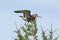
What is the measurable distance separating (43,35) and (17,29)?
1122mm

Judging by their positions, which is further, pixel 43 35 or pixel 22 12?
pixel 22 12

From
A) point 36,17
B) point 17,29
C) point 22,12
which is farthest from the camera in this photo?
point 22,12

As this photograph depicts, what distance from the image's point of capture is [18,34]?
9609mm

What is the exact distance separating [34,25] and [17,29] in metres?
0.69

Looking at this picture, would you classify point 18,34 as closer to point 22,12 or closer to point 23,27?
point 23,27

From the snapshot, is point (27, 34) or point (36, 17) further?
point (36, 17)

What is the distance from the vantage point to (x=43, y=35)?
1008 cm

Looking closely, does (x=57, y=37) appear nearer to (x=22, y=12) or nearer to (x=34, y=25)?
(x=34, y=25)

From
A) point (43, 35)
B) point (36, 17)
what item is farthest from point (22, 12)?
point (43, 35)

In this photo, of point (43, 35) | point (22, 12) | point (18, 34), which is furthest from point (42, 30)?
point (22, 12)

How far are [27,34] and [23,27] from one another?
0.93 feet

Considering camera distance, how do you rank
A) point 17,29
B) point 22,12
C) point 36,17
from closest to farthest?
1. point 17,29
2. point 36,17
3. point 22,12

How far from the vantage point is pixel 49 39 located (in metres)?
9.96

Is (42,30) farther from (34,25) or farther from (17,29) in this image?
(17,29)
